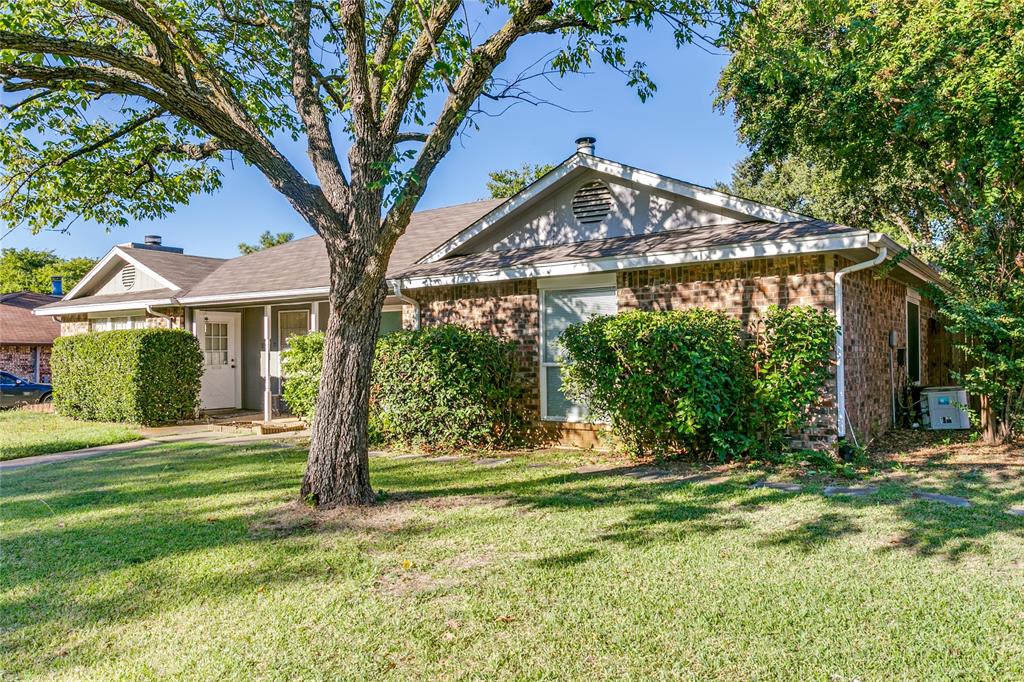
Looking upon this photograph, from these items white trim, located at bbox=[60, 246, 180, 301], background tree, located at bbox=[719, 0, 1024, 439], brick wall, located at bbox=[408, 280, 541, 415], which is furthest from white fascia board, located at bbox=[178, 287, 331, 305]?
background tree, located at bbox=[719, 0, 1024, 439]

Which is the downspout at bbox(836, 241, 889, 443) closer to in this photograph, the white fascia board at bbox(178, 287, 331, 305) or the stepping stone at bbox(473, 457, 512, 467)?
the stepping stone at bbox(473, 457, 512, 467)

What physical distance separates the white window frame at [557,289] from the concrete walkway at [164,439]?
421 centimetres

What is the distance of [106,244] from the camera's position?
2164 centimetres

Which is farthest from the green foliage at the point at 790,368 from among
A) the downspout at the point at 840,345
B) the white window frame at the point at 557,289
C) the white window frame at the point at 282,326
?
the white window frame at the point at 282,326

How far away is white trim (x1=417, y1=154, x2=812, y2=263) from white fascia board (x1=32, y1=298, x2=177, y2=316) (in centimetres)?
817

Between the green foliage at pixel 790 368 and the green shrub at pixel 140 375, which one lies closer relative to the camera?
the green foliage at pixel 790 368

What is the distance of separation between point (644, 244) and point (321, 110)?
4.50 metres

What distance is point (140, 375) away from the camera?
43.1 ft

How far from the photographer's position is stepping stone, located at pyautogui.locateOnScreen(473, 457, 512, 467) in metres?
8.43

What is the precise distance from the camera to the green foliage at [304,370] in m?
11.1

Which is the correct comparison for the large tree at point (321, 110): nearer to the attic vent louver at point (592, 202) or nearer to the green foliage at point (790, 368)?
the attic vent louver at point (592, 202)

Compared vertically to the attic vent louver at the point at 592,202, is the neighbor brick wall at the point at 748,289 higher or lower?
lower

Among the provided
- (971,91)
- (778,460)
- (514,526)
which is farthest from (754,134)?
(514,526)

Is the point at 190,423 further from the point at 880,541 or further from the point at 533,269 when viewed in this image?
the point at 880,541
